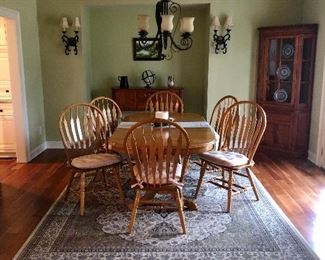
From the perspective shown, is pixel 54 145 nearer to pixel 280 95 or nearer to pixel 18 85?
pixel 18 85

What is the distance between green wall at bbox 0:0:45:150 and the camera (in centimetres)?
457

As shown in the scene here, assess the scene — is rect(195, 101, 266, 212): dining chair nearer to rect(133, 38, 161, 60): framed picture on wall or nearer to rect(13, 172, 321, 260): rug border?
rect(13, 172, 321, 260): rug border

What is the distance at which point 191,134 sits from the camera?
118 inches

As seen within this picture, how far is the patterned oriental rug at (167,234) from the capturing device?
2.43 m

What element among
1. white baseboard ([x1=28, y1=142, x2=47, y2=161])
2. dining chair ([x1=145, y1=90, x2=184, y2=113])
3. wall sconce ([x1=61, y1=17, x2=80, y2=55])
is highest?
wall sconce ([x1=61, y1=17, x2=80, y2=55])

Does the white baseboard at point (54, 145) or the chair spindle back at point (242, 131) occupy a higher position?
the chair spindle back at point (242, 131)

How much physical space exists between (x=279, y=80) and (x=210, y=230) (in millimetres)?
2916

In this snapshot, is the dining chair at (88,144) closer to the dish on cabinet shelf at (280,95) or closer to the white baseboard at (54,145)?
the white baseboard at (54,145)

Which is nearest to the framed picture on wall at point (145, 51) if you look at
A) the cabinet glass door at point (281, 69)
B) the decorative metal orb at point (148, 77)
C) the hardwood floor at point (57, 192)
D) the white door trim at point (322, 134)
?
the decorative metal orb at point (148, 77)

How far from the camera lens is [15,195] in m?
3.51

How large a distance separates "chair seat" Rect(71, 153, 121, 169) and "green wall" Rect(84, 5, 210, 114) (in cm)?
264

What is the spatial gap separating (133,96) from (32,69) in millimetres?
1543

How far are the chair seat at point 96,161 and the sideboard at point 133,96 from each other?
2153 mm

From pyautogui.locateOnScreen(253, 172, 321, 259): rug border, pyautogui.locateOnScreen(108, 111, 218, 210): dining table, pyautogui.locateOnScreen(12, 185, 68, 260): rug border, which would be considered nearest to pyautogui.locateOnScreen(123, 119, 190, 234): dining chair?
pyautogui.locateOnScreen(108, 111, 218, 210): dining table
